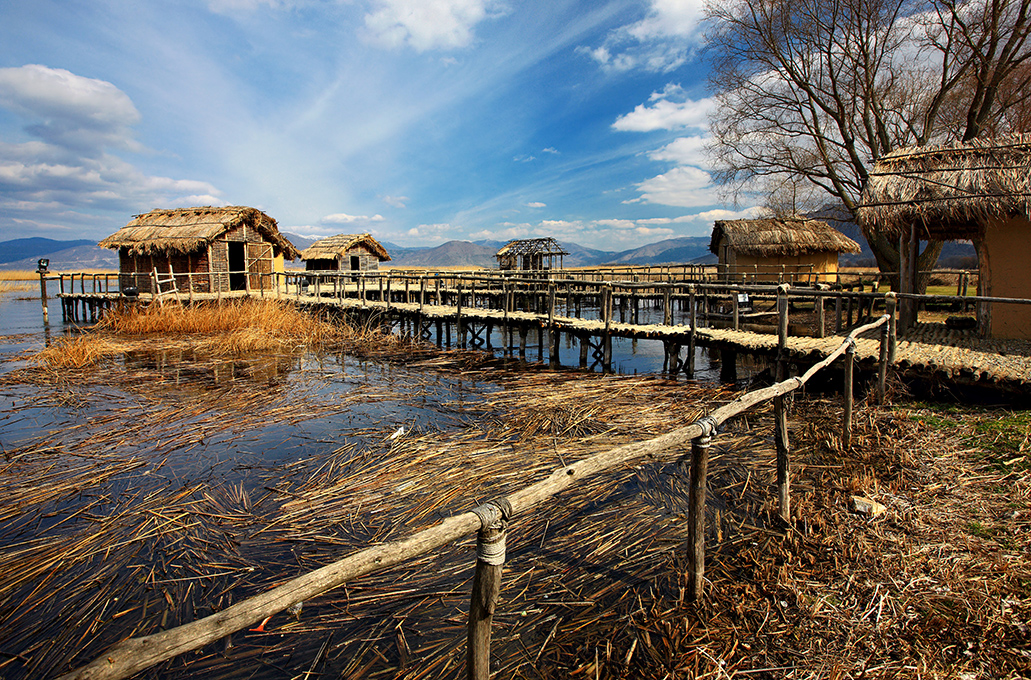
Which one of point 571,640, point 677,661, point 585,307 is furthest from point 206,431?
point 585,307

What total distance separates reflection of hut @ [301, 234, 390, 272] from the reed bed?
26.9 metres

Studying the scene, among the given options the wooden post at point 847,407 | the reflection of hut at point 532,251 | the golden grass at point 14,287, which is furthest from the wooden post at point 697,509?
the golden grass at point 14,287

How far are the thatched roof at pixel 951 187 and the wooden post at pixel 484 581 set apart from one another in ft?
39.3

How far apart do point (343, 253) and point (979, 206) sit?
30955mm

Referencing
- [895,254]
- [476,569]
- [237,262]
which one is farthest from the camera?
[237,262]

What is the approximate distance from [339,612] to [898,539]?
4110 millimetres

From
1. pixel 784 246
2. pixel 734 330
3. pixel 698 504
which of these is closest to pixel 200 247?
pixel 734 330

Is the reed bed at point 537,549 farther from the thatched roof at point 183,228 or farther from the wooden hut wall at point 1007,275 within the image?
the thatched roof at point 183,228

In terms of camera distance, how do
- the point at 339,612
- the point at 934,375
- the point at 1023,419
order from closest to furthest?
the point at 339,612
the point at 1023,419
the point at 934,375

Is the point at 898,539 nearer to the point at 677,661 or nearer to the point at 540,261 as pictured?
the point at 677,661

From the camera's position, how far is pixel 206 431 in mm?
7445

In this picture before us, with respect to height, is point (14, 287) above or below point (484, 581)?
above

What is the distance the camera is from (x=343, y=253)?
3338 cm

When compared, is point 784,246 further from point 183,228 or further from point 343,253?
point 183,228
